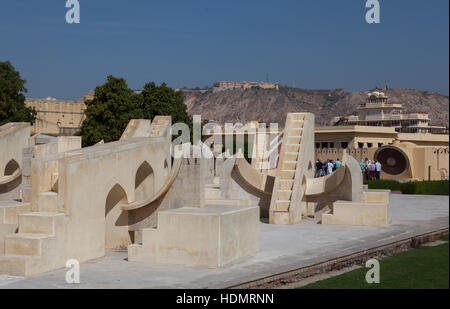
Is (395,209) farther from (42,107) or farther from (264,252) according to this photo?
(42,107)

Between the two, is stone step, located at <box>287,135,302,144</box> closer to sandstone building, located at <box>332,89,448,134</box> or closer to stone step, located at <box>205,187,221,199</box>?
stone step, located at <box>205,187,221,199</box>

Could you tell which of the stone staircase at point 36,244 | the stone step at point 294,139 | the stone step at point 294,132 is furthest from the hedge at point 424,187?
the stone staircase at point 36,244

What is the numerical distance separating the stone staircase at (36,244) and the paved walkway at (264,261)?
0.19 m

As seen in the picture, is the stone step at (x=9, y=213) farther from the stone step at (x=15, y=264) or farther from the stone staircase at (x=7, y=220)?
the stone step at (x=15, y=264)

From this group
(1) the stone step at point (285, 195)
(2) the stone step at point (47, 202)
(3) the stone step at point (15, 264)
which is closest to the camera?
(3) the stone step at point (15, 264)

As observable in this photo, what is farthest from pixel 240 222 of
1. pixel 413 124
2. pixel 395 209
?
pixel 413 124

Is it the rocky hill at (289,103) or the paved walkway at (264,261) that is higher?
the rocky hill at (289,103)

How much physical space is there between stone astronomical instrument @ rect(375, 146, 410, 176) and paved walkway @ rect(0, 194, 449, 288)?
2065cm

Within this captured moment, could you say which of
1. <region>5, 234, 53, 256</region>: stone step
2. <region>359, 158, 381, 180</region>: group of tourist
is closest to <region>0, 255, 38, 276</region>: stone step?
<region>5, 234, 53, 256</region>: stone step

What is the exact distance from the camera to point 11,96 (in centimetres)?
3572

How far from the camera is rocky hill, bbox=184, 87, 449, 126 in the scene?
443 feet

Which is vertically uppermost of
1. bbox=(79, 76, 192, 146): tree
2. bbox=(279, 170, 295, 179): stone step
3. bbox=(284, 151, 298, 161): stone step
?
bbox=(79, 76, 192, 146): tree

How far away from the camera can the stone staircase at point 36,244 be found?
10219 mm

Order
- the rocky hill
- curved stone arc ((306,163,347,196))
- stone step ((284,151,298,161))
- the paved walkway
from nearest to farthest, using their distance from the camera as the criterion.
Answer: the paved walkway
curved stone arc ((306,163,347,196))
stone step ((284,151,298,161))
the rocky hill
